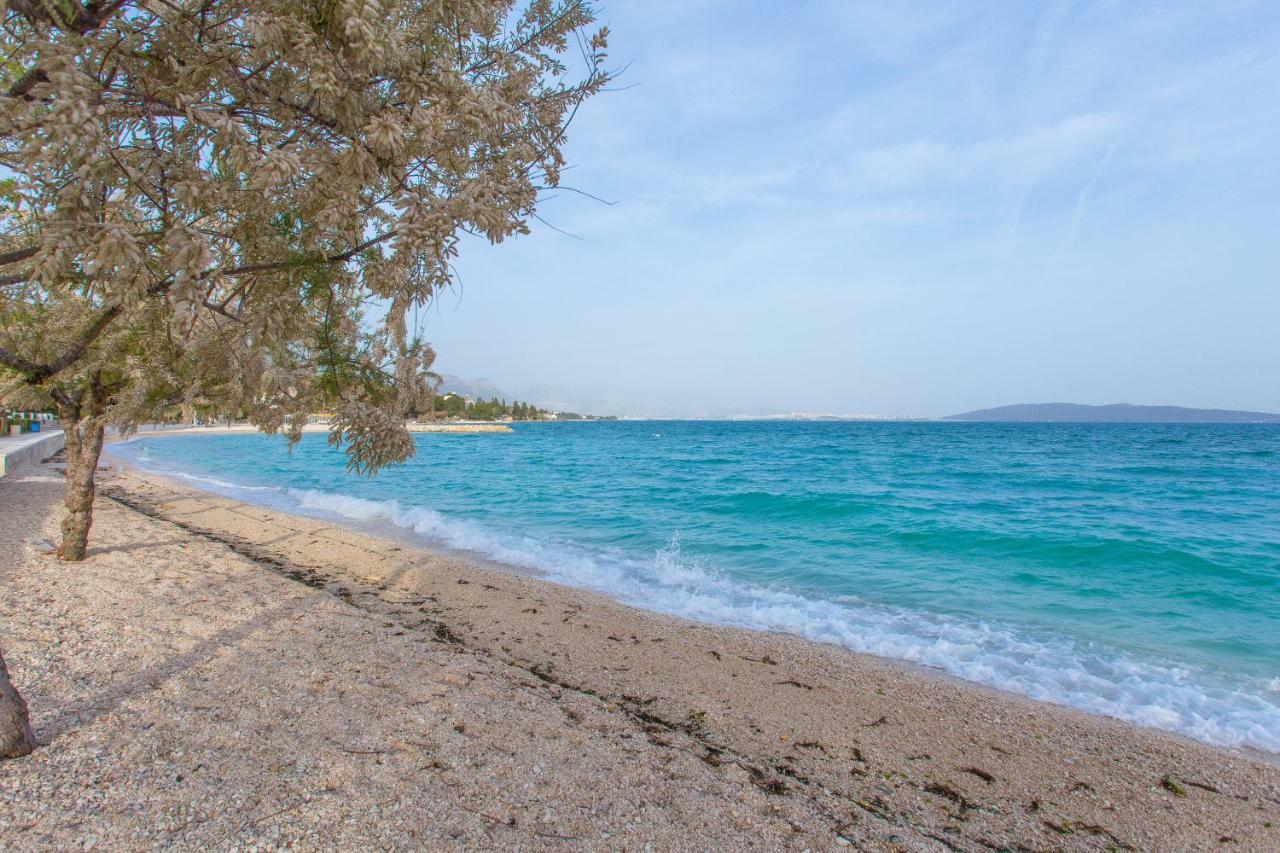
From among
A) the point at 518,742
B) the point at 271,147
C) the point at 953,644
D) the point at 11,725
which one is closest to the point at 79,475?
the point at 11,725

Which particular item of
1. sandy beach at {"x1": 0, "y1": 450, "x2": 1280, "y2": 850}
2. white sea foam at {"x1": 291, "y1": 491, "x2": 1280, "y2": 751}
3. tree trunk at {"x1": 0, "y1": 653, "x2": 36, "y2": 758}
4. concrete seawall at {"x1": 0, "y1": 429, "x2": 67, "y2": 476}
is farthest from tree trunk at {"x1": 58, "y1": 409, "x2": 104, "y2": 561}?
concrete seawall at {"x1": 0, "y1": 429, "x2": 67, "y2": 476}

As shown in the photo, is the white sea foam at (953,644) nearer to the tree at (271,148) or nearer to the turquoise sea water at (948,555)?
the turquoise sea water at (948,555)

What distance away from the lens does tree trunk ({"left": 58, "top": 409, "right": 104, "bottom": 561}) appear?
858cm

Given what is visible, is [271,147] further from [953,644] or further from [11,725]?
[953,644]

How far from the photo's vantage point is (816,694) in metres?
7.10

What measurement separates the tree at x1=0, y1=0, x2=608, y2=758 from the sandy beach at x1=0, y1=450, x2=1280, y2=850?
2127mm

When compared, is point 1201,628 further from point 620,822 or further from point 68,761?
point 68,761

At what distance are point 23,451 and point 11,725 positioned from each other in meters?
27.5

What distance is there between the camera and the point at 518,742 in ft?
15.8

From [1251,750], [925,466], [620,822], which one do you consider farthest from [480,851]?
[925,466]

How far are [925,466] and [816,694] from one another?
1294 inches

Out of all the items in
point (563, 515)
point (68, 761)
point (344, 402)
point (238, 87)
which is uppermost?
point (238, 87)

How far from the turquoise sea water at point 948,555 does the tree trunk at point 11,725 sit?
797 cm

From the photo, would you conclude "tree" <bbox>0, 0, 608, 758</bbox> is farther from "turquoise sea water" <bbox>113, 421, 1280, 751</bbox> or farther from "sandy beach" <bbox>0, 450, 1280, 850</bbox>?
"turquoise sea water" <bbox>113, 421, 1280, 751</bbox>
